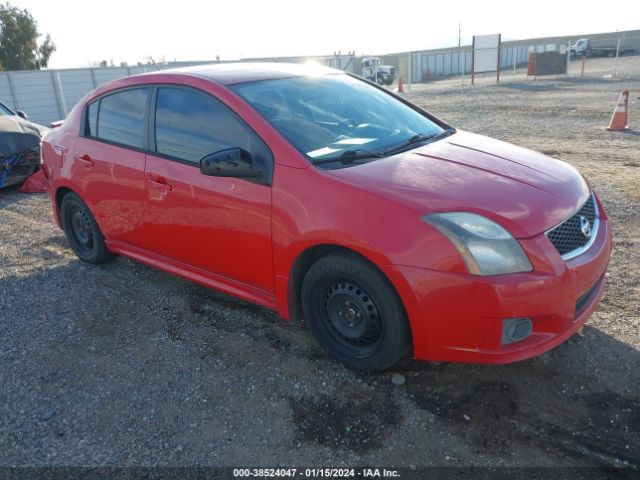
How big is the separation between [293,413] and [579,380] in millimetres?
1614

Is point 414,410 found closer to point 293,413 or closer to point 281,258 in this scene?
point 293,413

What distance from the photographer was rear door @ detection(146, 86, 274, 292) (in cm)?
330

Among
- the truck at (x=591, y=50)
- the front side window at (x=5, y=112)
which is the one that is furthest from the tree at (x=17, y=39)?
the truck at (x=591, y=50)

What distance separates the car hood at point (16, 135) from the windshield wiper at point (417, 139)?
669 centimetres

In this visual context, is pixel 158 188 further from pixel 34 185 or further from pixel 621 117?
pixel 621 117

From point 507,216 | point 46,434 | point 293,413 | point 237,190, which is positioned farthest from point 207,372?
point 507,216

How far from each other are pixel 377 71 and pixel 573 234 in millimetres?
37733

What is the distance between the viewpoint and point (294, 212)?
10.1 ft

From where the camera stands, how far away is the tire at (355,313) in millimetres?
2854

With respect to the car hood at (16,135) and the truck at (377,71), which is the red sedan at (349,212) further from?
the truck at (377,71)

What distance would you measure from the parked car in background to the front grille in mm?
7794

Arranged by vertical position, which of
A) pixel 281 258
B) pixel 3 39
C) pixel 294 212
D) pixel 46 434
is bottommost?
pixel 46 434

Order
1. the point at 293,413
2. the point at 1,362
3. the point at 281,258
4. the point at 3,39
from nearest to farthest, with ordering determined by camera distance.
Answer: the point at 293,413
the point at 281,258
the point at 1,362
the point at 3,39

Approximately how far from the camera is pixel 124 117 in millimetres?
4273
